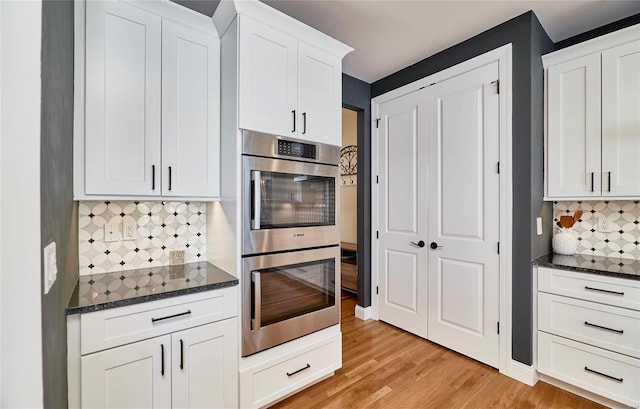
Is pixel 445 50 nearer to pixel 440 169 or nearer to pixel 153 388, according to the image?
pixel 440 169

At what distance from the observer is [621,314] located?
1.81 metres

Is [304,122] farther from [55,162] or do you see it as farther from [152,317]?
[152,317]

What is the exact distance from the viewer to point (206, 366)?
1.61 metres

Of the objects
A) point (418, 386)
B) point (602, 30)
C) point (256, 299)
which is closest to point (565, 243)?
point (418, 386)

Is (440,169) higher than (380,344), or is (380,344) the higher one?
(440,169)

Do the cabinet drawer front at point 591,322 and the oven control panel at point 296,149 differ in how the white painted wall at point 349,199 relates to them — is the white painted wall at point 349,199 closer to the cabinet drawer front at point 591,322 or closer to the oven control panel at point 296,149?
the oven control panel at point 296,149

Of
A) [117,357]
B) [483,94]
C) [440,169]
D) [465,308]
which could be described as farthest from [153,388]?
[483,94]

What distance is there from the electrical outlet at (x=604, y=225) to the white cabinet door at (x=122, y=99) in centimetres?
325

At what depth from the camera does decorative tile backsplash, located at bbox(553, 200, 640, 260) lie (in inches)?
86.4

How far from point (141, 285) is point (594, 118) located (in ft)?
10.3

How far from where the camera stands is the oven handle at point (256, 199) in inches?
68.3

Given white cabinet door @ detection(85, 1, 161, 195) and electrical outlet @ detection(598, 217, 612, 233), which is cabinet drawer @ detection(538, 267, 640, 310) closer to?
electrical outlet @ detection(598, 217, 612, 233)
